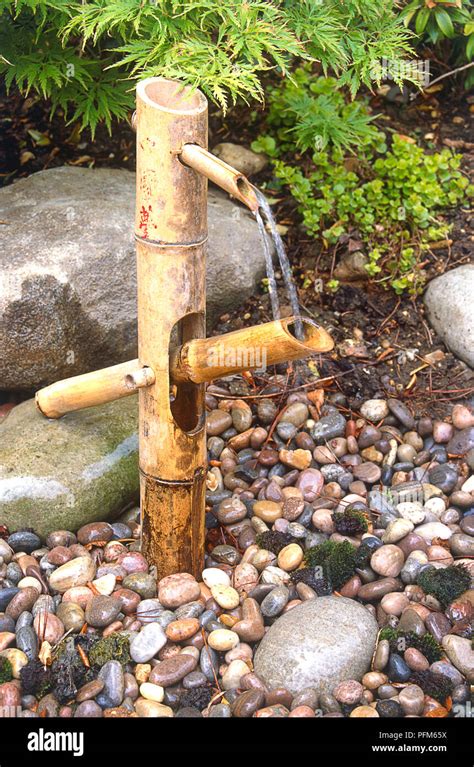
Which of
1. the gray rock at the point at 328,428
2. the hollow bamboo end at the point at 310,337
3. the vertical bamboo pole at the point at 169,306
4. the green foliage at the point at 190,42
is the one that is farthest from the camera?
the gray rock at the point at 328,428

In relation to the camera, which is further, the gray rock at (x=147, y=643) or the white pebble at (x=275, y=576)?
the white pebble at (x=275, y=576)

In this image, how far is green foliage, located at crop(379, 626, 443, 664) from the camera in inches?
105

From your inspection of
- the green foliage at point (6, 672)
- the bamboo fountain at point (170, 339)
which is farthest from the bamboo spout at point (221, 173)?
the green foliage at point (6, 672)

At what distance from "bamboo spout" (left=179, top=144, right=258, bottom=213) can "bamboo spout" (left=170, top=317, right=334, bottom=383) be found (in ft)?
1.14

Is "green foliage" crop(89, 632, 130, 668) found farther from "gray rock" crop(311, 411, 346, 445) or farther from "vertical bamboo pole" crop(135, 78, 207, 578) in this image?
"gray rock" crop(311, 411, 346, 445)

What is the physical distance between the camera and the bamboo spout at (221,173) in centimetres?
216

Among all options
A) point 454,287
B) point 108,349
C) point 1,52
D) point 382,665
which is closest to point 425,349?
point 454,287

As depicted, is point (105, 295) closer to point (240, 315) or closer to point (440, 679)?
point (240, 315)

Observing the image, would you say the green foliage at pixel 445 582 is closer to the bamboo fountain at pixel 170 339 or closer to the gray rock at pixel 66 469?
the bamboo fountain at pixel 170 339

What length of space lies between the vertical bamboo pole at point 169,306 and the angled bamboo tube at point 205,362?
0.06 meters

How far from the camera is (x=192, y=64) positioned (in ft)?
8.29

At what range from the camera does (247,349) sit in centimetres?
238

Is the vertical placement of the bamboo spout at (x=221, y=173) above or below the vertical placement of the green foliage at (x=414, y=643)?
above
